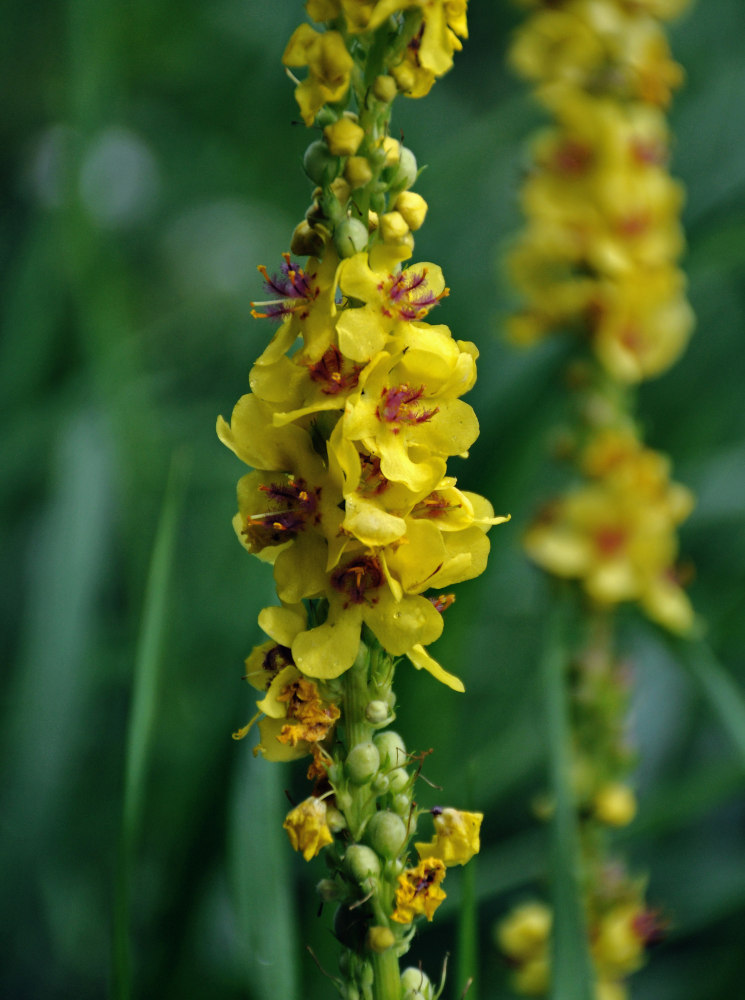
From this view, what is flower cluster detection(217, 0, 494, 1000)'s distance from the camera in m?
0.81

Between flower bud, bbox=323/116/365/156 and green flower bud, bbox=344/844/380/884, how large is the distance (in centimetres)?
56

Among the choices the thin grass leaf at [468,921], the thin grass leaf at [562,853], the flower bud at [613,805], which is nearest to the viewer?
the thin grass leaf at [468,921]

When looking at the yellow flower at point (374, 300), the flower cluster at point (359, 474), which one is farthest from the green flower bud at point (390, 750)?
the yellow flower at point (374, 300)

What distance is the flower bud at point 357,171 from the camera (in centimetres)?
81

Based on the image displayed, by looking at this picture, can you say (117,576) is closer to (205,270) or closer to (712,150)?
(205,270)

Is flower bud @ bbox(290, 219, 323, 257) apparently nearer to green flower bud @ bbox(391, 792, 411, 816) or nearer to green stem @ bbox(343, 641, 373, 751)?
green stem @ bbox(343, 641, 373, 751)

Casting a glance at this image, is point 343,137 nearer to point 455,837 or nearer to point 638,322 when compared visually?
point 455,837

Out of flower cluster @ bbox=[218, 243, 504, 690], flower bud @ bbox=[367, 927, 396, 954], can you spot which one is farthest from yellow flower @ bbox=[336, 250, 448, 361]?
flower bud @ bbox=[367, 927, 396, 954]

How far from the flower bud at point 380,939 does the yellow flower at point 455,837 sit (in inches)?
3.0

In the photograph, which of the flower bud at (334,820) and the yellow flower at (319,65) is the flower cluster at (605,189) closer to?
the yellow flower at (319,65)

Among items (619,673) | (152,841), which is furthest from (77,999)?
(619,673)

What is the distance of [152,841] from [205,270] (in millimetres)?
2273

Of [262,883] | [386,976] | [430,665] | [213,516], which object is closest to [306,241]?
[430,665]

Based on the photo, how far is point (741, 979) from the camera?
1.81m
